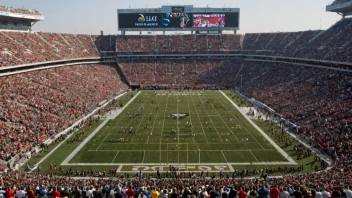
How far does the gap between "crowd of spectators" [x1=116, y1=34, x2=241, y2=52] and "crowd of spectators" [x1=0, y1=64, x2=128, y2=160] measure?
24.6m

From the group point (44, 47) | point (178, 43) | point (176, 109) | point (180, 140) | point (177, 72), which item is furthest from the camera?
point (178, 43)

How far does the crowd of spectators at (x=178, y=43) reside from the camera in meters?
91.5

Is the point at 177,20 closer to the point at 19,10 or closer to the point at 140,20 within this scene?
the point at 140,20

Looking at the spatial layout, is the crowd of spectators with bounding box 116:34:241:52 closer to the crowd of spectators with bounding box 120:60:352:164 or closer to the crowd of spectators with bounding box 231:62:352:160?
the crowd of spectators with bounding box 120:60:352:164

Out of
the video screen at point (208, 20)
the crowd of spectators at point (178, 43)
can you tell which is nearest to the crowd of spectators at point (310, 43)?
the crowd of spectators at point (178, 43)

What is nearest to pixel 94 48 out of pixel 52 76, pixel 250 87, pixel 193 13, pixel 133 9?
pixel 133 9

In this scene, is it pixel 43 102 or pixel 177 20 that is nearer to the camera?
pixel 43 102

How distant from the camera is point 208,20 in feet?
292

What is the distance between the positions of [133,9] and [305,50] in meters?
42.1

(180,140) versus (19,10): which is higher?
(19,10)

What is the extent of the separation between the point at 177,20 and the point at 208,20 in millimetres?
7588

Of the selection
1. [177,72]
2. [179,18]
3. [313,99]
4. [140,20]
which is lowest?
[313,99]

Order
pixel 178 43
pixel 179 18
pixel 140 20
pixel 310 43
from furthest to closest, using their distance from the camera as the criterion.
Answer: pixel 178 43 < pixel 179 18 < pixel 140 20 < pixel 310 43

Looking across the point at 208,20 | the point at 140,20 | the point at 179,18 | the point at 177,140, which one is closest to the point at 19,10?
the point at 140,20
